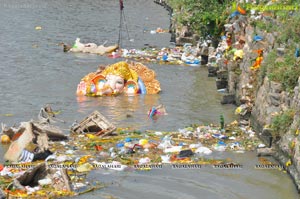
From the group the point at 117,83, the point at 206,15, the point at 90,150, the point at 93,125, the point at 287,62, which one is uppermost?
the point at 206,15

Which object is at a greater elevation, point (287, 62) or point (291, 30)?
point (291, 30)

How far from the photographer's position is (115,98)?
19.1 metres

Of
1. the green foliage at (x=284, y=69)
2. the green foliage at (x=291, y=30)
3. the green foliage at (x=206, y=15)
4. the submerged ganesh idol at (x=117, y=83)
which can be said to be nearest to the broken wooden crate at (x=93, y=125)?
the green foliage at (x=284, y=69)

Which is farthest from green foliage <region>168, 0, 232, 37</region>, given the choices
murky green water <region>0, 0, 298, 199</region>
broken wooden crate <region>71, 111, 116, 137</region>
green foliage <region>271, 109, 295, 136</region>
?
green foliage <region>271, 109, 295, 136</region>

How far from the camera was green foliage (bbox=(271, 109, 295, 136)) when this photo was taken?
12.7 m

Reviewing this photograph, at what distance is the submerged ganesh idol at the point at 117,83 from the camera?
19.3 m

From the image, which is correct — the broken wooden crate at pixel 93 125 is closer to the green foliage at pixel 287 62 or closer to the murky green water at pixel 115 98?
the murky green water at pixel 115 98

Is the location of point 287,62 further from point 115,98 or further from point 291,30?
point 115,98

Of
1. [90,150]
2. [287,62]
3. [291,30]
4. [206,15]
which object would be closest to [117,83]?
[90,150]

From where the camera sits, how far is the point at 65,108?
17.8 meters

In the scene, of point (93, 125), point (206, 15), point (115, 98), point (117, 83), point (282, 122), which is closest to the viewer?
point (282, 122)

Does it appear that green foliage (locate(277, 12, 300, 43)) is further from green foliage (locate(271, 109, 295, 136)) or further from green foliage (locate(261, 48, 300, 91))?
green foliage (locate(271, 109, 295, 136))

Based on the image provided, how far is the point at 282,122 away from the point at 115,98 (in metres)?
7.29

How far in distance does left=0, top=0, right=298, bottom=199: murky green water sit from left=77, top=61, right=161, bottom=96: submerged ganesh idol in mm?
337
